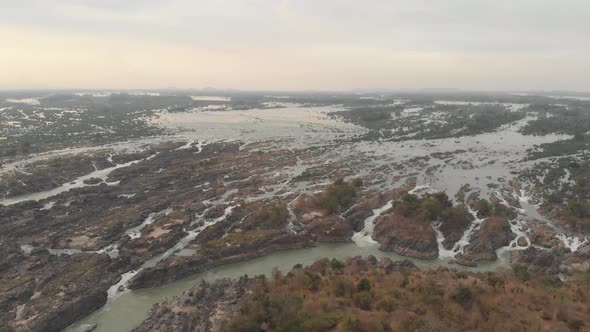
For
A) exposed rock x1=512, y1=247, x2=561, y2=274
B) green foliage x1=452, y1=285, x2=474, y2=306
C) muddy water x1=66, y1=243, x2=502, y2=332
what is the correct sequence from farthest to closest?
1. exposed rock x1=512, y1=247, x2=561, y2=274
2. muddy water x1=66, y1=243, x2=502, y2=332
3. green foliage x1=452, y1=285, x2=474, y2=306

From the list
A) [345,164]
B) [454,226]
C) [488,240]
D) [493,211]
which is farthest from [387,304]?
[345,164]

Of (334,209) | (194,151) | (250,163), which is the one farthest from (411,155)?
(194,151)

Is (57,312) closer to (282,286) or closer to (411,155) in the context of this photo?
(282,286)

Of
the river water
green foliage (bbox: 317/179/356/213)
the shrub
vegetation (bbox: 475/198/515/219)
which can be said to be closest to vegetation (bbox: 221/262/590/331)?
the river water

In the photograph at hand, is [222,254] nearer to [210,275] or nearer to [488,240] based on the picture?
[210,275]

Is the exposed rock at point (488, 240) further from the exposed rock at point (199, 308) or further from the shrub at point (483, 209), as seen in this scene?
the exposed rock at point (199, 308)

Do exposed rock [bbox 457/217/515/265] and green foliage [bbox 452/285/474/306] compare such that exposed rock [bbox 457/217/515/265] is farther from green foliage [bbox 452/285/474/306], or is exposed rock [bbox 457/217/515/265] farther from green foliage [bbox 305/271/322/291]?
green foliage [bbox 305/271/322/291]

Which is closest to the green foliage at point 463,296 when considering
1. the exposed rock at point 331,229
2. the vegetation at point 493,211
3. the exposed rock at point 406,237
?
the exposed rock at point 406,237
